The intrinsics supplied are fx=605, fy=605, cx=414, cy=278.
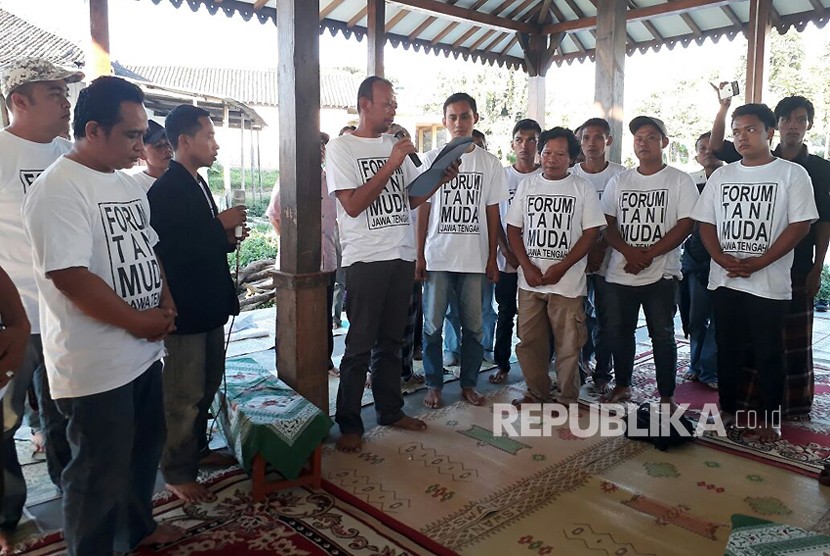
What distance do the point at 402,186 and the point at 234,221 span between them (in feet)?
3.02

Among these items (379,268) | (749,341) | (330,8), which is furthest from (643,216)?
(330,8)

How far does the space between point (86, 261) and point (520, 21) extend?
6.39 m

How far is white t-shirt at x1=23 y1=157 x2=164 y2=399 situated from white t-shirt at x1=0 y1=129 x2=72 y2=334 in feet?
1.87

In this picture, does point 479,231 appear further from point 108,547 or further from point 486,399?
point 108,547

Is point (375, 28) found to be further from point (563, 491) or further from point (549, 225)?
point (563, 491)

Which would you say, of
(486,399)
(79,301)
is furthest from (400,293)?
(79,301)

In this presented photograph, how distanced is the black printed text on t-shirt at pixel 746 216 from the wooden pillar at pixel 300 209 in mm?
2009

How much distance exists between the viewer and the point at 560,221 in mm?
3254

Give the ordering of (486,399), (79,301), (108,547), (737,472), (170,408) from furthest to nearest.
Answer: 1. (486,399)
2. (737,472)
3. (170,408)
4. (108,547)
5. (79,301)

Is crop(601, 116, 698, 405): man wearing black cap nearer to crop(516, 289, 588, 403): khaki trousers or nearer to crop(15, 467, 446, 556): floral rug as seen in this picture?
crop(516, 289, 588, 403): khaki trousers

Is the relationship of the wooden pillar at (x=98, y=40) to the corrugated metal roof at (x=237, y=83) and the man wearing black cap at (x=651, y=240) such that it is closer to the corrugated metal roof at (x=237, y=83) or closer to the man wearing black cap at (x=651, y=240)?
the man wearing black cap at (x=651, y=240)

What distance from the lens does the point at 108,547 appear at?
1.73 meters

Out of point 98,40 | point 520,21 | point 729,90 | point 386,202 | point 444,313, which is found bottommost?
point 444,313

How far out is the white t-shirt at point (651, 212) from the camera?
10.5ft
